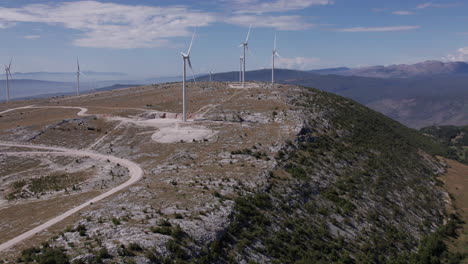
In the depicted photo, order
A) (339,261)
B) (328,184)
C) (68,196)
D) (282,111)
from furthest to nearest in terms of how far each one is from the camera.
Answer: (282,111), (328,184), (68,196), (339,261)

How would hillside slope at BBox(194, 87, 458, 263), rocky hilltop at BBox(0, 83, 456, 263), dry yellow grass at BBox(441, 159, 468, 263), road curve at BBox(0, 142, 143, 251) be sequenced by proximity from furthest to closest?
1. dry yellow grass at BBox(441, 159, 468, 263)
2. hillside slope at BBox(194, 87, 458, 263)
3. rocky hilltop at BBox(0, 83, 456, 263)
4. road curve at BBox(0, 142, 143, 251)

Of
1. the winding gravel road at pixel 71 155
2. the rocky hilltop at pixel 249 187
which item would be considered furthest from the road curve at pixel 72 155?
the rocky hilltop at pixel 249 187

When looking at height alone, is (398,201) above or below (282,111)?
below

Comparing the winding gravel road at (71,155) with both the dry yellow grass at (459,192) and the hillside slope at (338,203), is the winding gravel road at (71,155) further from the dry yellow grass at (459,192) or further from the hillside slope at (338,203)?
the dry yellow grass at (459,192)

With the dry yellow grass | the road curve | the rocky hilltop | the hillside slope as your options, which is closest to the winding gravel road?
the road curve

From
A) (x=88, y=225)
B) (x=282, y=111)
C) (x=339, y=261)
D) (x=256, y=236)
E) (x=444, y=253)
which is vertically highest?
(x=282, y=111)

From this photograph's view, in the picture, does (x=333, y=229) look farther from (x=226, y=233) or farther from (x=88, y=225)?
(x=88, y=225)

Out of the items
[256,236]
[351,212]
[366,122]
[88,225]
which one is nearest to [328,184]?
[351,212]

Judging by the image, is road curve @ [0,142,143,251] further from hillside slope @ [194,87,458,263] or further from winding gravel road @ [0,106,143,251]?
hillside slope @ [194,87,458,263]
